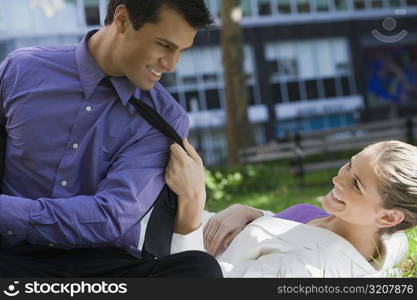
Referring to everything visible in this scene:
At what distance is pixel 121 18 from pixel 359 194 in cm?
76

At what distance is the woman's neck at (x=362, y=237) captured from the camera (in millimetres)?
1987

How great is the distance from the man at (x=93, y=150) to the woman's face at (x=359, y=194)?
40 cm

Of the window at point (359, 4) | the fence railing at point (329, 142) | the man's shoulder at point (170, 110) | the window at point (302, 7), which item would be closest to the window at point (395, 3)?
the window at point (359, 4)

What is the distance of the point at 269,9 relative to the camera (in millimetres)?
15945

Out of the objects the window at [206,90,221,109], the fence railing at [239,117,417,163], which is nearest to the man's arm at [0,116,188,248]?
the fence railing at [239,117,417,163]

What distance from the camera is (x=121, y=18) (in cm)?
179

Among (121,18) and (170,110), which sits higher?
(121,18)

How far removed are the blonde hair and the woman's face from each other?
19 millimetres

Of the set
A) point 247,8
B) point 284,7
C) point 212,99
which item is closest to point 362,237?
point 212,99

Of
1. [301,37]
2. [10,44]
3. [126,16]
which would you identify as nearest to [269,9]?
[301,37]

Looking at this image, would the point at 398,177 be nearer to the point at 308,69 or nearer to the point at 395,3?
the point at 308,69

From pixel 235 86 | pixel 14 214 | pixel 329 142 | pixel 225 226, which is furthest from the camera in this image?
pixel 235 86

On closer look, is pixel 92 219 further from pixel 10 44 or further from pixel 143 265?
pixel 10 44

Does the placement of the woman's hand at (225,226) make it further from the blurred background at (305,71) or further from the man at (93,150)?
the blurred background at (305,71)
